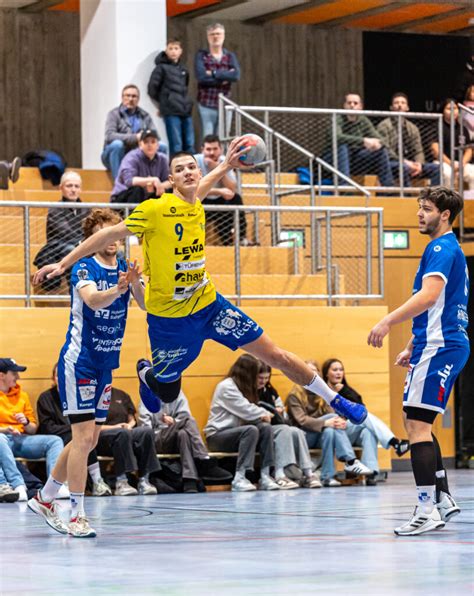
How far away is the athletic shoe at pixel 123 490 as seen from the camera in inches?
483

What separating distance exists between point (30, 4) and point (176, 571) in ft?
54.8

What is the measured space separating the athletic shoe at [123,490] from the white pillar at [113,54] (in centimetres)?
666

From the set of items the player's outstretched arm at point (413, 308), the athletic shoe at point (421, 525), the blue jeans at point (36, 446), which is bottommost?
the blue jeans at point (36, 446)

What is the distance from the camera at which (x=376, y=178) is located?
17.7m

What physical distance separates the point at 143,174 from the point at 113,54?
3401 mm

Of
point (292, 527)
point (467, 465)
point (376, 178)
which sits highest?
point (376, 178)

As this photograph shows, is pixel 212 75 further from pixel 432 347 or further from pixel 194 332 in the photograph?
pixel 432 347

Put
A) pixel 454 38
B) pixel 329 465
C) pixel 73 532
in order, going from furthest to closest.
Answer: pixel 454 38 < pixel 329 465 < pixel 73 532

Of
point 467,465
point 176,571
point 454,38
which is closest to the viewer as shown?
point 176,571

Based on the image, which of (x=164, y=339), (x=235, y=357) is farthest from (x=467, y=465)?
(x=164, y=339)

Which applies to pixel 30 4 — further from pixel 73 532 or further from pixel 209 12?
pixel 73 532

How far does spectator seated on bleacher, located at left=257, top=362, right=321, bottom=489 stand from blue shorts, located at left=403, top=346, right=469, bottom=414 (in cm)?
524

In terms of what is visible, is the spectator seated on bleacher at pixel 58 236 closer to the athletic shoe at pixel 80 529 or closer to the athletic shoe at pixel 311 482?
the athletic shoe at pixel 311 482

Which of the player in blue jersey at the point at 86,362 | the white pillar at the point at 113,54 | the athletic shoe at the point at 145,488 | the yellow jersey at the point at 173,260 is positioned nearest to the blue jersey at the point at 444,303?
the yellow jersey at the point at 173,260
